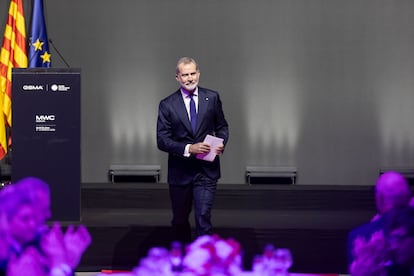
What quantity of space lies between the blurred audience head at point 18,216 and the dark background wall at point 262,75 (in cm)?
830

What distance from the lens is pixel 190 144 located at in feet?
20.6

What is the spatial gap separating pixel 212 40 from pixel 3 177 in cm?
324

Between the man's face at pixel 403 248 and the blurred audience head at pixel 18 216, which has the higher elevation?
the blurred audience head at pixel 18 216

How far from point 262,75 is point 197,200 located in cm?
526

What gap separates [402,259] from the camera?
10.9 feet

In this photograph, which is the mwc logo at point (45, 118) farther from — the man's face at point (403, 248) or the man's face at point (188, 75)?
the man's face at point (403, 248)

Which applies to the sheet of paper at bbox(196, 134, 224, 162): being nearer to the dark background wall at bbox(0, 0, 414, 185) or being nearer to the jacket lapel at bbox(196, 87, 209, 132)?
the jacket lapel at bbox(196, 87, 209, 132)

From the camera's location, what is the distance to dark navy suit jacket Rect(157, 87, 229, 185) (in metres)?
6.37

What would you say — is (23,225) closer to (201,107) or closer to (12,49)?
(201,107)

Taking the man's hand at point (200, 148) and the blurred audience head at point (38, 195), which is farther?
the man's hand at point (200, 148)

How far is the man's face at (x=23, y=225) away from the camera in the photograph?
3.02m

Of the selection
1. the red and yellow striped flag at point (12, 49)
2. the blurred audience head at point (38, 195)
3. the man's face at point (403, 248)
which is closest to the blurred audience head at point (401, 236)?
the man's face at point (403, 248)

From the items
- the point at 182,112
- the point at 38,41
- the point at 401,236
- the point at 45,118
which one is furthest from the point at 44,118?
the point at 401,236

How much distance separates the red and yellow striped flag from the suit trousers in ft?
14.4
